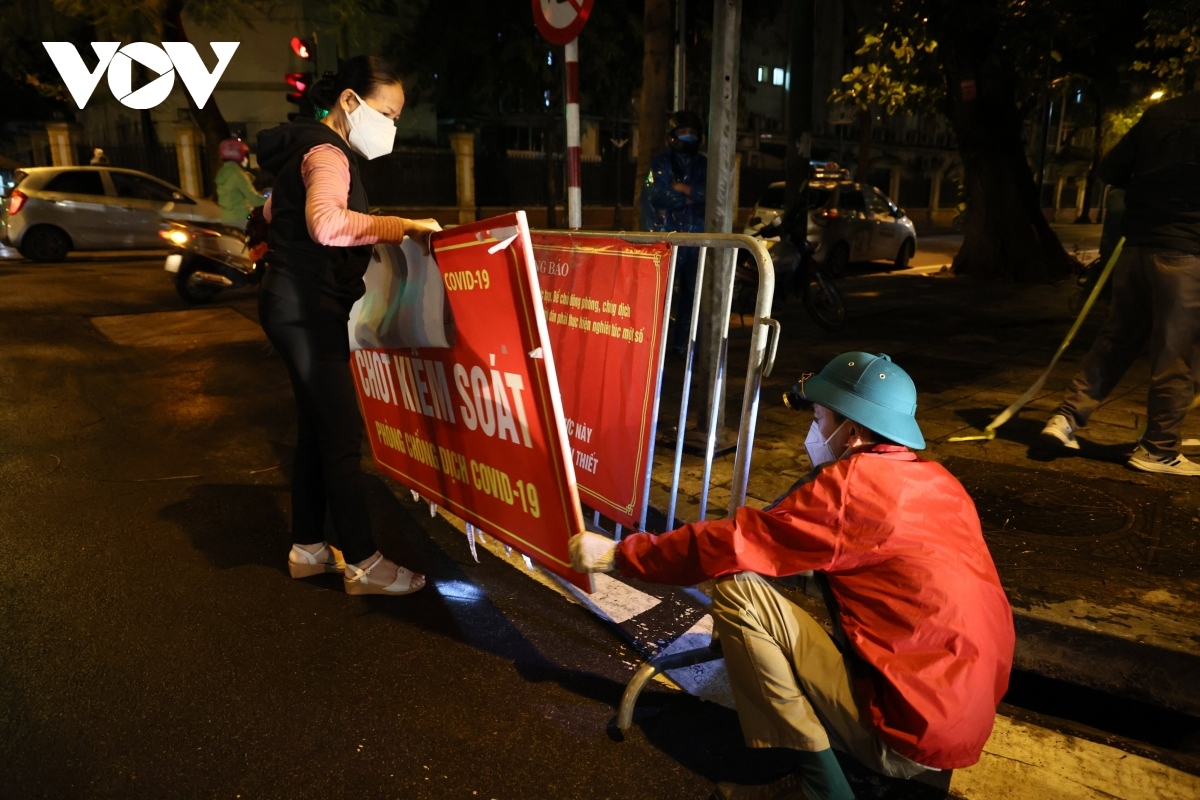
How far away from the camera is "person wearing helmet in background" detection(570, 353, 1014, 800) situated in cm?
198

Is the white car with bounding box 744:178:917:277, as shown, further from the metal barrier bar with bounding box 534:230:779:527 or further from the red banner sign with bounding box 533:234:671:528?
the metal barrier bar with bounding box 534:230:779:527

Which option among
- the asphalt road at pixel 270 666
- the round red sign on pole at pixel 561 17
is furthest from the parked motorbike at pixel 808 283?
the asphalt road at pixel 270 666

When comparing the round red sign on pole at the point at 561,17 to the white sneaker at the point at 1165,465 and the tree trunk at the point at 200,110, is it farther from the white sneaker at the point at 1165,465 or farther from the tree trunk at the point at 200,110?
the tree trunk at the point at 200,110

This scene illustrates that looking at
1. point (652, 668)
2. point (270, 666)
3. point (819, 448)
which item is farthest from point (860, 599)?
point (270, 666)

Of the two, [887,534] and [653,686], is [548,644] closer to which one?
[653,686]

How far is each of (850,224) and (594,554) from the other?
13795mm

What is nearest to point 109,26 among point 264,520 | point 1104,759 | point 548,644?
point 264,520

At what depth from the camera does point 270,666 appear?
2.95 m

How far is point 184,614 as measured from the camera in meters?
3.30

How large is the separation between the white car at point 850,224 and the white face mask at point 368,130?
10803mm

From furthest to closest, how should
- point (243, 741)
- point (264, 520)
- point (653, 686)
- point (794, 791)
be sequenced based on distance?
1. point (264, 520)
2. point (653, 686)
3. point (243, 741)
4. point (794, 791)

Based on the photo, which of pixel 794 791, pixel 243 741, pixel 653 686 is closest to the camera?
pixel 794 791

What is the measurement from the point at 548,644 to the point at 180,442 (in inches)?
135

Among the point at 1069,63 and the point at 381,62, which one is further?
the point at 1069,63
